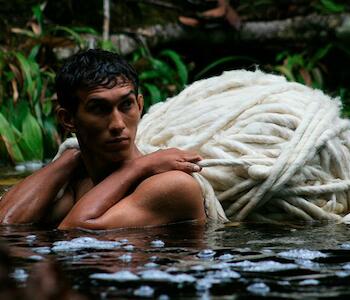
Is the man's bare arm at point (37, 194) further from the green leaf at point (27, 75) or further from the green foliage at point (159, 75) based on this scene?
the green foliage at point (159, 75)

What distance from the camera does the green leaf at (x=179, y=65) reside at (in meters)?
8.27

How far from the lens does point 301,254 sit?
3578 mm

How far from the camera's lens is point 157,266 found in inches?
130

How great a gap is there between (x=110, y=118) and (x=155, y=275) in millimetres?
1330

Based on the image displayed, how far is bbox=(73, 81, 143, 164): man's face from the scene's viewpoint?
4.31 meters

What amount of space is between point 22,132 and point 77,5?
78.9 inches

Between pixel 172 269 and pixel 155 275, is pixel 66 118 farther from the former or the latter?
pixel 155 275

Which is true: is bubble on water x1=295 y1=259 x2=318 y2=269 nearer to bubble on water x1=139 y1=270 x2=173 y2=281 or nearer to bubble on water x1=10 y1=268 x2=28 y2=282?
bubble on water x1=139 y1=270 x2=173 y2=281

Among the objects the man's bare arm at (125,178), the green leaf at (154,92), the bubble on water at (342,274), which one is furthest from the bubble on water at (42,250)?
the green leaf at (154,92)

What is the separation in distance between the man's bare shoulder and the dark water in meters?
0.09

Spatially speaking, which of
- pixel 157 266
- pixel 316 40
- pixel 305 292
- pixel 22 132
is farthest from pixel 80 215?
pixel 316 40

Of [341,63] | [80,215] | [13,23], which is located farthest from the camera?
[341,63]

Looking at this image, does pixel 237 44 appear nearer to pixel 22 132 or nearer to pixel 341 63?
pixel 341 63

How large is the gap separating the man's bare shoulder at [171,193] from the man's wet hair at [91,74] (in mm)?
434
